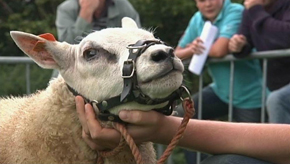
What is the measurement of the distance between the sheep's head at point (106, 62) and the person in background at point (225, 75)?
2205 millimetres

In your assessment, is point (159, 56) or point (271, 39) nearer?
point (159, 56)

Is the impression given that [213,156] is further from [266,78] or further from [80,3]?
[80,3]

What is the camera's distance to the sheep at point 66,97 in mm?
2822

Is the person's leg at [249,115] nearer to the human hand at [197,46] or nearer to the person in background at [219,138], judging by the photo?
the human hand at [197,46]

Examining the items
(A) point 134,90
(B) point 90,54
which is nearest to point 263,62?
(B) point 90,54

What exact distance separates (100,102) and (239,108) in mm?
2532

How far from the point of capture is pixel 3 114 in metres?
3.42

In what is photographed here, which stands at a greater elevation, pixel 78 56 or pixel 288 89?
pixel 78 56

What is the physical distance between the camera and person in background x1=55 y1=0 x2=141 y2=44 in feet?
17.0

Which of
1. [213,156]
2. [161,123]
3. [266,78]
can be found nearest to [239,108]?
[266,78]

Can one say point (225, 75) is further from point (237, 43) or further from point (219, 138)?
point (219, 138)

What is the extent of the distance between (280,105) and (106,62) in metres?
1.85

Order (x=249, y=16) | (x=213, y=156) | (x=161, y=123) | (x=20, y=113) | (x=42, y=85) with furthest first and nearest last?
1. (x=42, y=85)
2. (x=249, y=16)
3. (x=20, y=113)
4. (x=213, y=156)
5. (x=161, y=123)

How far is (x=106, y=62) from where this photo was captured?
2.84 metres
